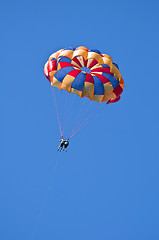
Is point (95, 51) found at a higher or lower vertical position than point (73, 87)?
higher

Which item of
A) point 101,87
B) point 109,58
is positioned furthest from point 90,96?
point 109,58

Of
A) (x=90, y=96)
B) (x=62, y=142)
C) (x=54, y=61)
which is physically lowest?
(x=62, y=142)

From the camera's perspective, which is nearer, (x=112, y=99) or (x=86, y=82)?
(x=86, y=82)

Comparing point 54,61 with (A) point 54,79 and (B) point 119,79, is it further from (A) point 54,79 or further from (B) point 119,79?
(B) point 119,79

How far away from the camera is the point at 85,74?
32.1 meters

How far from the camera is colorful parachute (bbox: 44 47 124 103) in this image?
31906mm

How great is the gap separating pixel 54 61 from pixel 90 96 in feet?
11.6

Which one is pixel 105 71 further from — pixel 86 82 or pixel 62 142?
pixel 62 142

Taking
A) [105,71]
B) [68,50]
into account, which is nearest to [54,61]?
[68,50]

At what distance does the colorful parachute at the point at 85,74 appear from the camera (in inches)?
1256

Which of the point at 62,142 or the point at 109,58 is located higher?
the point at 109,58

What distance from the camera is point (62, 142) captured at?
32.1 metres

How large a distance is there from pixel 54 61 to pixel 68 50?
118 cm

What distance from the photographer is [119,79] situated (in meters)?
33.3
